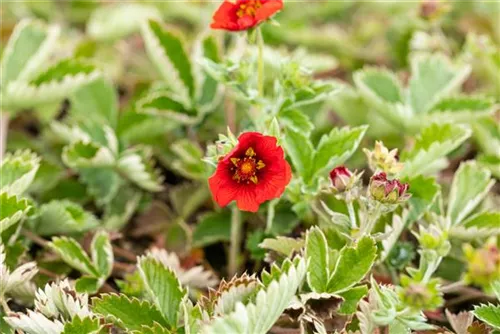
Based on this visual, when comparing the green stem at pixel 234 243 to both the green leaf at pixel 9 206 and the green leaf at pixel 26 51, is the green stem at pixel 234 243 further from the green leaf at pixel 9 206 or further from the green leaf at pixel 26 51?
the green leaf at pixel 26 51

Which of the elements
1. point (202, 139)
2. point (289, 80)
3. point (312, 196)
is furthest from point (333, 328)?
point (202, 139)

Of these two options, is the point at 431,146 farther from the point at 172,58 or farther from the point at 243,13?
the point at 172,58

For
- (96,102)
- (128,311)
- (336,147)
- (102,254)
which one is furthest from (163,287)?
(96,102)

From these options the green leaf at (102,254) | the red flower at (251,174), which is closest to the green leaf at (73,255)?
the green leaf at (102,254)

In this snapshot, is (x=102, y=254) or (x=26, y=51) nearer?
(x=102, y=254)

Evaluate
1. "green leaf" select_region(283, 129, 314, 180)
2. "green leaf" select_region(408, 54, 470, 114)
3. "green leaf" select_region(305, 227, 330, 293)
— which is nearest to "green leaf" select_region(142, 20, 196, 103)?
"green leaf" select_region(283, 129, 314, 180)

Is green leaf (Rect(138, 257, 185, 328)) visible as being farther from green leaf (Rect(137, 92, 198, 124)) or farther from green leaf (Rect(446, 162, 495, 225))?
green leaf (Rect(446, 162, 495, 225))
